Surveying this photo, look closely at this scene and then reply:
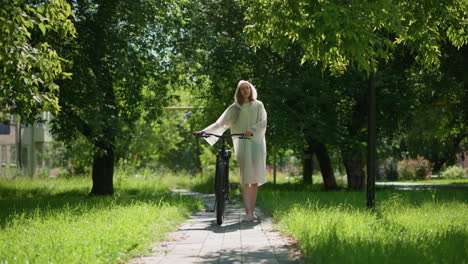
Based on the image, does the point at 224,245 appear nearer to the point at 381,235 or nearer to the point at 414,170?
the point at 381,235

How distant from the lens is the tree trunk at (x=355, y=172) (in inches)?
874

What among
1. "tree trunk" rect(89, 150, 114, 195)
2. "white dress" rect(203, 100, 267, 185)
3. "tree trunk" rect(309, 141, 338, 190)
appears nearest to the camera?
"white dress" rect(203, 100, 267, 185)

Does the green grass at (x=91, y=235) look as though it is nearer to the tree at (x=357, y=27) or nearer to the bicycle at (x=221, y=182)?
the bicycle at (x=221, y=182)

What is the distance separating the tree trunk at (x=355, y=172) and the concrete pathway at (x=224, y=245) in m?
13.0

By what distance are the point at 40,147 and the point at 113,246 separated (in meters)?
45.2

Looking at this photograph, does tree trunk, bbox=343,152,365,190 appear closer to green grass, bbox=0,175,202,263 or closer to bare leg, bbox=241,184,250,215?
green grass, bbox=0,175,202,263

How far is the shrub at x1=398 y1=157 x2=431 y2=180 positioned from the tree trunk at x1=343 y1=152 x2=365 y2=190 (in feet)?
75.4

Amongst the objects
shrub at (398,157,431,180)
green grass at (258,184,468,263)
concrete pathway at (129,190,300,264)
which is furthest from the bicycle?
shrub at (398,157,431,180)

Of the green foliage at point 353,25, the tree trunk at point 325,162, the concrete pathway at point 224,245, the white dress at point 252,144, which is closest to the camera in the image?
the concrete pathway at point 224,245

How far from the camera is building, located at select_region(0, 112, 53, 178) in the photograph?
40312 millimetres

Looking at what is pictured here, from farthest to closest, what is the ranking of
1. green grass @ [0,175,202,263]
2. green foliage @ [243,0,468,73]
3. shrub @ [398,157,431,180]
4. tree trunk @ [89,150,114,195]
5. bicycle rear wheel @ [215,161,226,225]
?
shrub @ [398,157,431,180]
tree trunk @ [89,150,114,195]
bicycle rear wheel @ [215,161,226,225]
green foliage @ [243,0,468,73]
green grass @ [0,175,202,263]

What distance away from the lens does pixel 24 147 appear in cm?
4594

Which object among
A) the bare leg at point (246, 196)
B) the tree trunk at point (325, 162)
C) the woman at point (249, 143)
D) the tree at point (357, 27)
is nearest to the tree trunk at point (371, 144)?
the tree at point (357, 27)

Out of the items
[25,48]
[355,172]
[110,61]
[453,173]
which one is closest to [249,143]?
[25,48]
